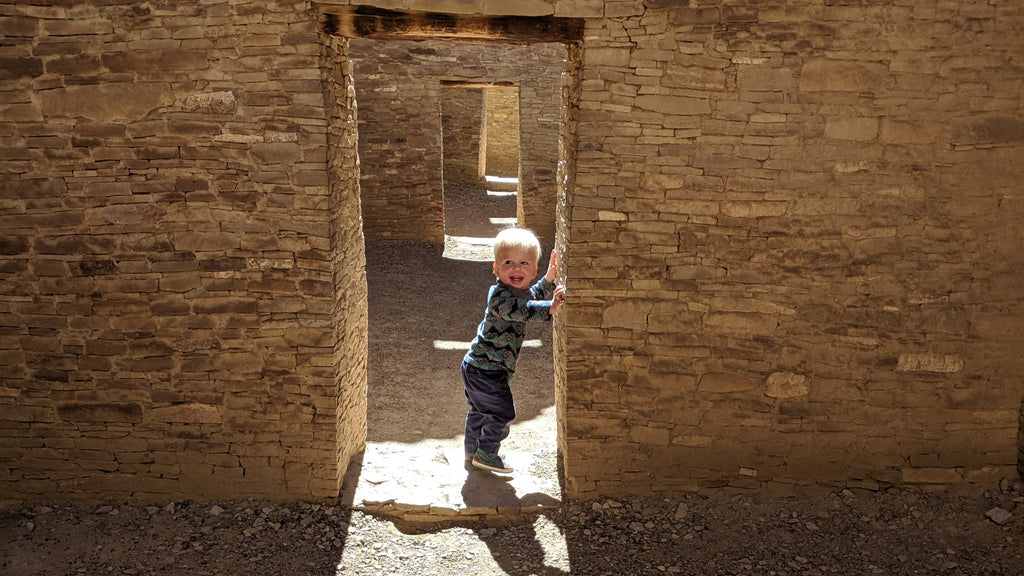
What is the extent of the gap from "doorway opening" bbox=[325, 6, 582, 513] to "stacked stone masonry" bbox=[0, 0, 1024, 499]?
127 centimetres

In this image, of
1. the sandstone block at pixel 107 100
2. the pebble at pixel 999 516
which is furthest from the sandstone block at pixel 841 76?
the sandstone block at pixel 107 100

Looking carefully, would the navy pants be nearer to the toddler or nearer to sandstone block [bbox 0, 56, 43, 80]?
the toddler

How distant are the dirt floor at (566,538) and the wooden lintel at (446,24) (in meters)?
2.61

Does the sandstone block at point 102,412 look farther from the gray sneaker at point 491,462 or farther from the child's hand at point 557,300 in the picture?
the child's hand at point 557,300

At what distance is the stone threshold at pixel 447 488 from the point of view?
414 centimetres

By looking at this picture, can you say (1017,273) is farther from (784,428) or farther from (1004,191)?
(784,428)

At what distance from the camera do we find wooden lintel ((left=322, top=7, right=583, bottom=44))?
3.69 m

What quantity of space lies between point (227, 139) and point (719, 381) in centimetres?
295

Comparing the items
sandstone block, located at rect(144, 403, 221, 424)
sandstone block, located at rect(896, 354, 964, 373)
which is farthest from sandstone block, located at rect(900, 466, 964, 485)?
sandstone block, located at rect(144, 403, 221, 424)

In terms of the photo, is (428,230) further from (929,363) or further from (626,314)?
(929,363)

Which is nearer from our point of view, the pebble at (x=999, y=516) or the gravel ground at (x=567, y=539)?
the gravel ground at (x=567, y=539)

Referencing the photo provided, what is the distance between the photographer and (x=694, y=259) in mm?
3918

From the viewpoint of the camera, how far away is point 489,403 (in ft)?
14.0

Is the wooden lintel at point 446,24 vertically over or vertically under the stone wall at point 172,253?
over
